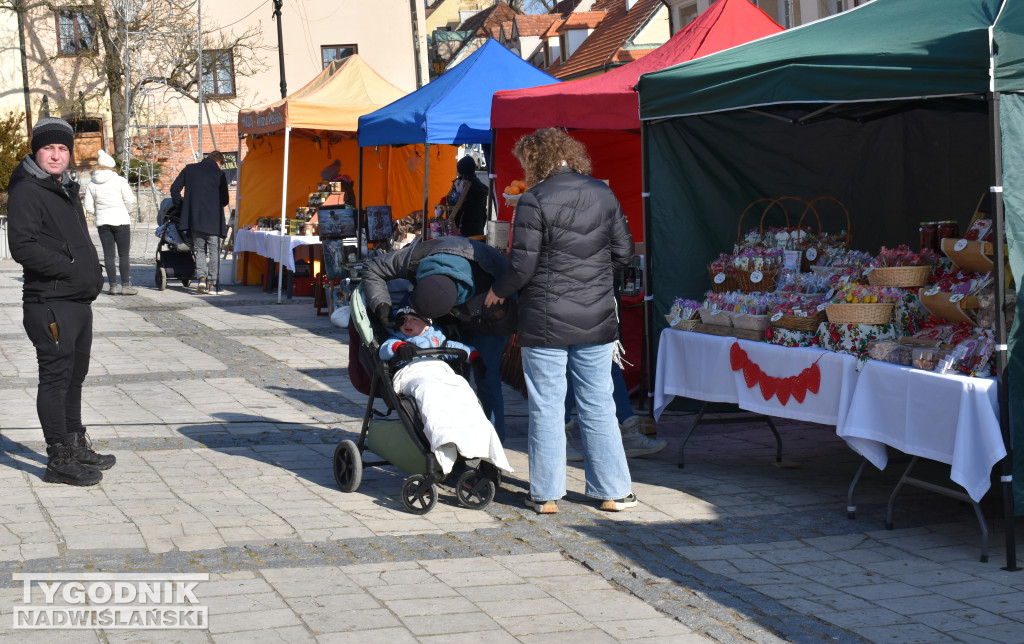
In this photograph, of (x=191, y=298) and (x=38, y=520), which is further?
(x=191, y=298)

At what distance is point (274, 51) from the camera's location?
3934 cm

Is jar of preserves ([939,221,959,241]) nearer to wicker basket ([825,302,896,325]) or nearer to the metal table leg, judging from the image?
wicker basket ([825,302,896,325])

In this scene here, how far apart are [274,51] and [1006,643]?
38.1 meters

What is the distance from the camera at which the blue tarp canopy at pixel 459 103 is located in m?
11.2

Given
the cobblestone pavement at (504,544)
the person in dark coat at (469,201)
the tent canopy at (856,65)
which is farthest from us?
the person in dark coat at (469,201)

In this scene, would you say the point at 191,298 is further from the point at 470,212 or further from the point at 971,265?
the point at 971,265

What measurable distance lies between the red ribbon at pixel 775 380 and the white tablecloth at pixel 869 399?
0.03 meters

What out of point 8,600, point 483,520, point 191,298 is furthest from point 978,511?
point 191,298

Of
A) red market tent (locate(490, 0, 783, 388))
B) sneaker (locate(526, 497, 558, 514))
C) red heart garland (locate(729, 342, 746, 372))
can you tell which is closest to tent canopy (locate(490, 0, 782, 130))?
red market tent (locate(490, 0, 783, 388))

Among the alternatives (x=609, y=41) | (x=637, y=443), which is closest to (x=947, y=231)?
(x=637, y=443)

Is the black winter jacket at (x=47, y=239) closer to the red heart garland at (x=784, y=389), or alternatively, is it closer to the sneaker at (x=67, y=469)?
the sneaker at (x=67, y=469)

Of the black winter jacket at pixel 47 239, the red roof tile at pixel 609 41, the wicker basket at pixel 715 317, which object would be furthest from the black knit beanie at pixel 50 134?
the red roof tile at pixel 609 41

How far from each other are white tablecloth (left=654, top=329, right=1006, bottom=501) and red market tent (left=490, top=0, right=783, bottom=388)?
1.54 m

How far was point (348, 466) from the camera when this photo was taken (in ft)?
20.0
